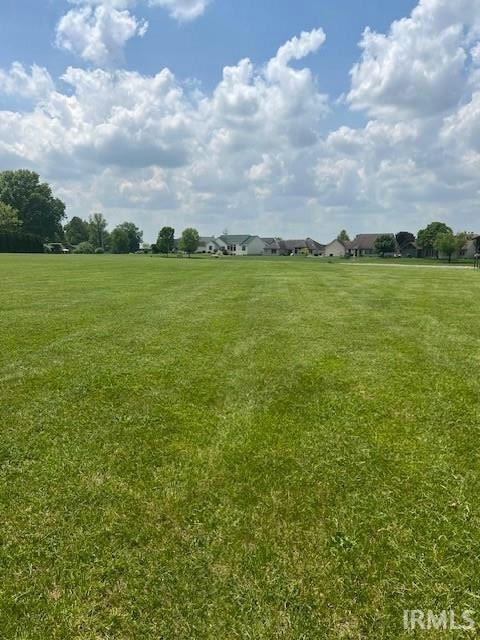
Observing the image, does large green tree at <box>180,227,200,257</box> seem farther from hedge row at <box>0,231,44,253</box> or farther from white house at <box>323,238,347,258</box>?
white house at <box>323,238,347,258</box>

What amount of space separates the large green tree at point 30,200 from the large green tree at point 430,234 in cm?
9012

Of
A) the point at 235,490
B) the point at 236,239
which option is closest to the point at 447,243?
the point at 236,239

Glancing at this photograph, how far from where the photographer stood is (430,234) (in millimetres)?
87500

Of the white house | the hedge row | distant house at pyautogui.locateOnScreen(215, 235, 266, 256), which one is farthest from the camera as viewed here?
distant house at pyautogui.locateOnScreen(215, 235, 266, 256)

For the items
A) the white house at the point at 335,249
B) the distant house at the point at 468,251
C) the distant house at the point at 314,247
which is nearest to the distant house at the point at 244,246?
the distant house at the point at 314,247

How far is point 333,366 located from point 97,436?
4.02m

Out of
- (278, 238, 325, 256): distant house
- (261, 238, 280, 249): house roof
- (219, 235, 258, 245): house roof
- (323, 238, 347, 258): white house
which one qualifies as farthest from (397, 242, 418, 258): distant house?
(219, 235, 258, 245): house roof

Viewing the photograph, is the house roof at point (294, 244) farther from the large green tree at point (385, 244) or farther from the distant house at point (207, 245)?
the large green tree at point (385, 244)

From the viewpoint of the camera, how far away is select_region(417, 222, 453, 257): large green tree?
280ft

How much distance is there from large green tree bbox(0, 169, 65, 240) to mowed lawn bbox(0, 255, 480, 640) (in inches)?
4035

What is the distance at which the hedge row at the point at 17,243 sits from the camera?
234 ft

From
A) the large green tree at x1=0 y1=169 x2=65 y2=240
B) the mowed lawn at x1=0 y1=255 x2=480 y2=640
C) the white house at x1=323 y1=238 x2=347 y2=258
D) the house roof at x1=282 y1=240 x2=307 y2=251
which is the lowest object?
the mowed lawn at x1=0 y1=255 x2=480 y2=640

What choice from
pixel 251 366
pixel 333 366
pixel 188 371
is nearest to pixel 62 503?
pixel 188 371

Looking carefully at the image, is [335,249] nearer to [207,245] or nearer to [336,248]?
[336,248]
